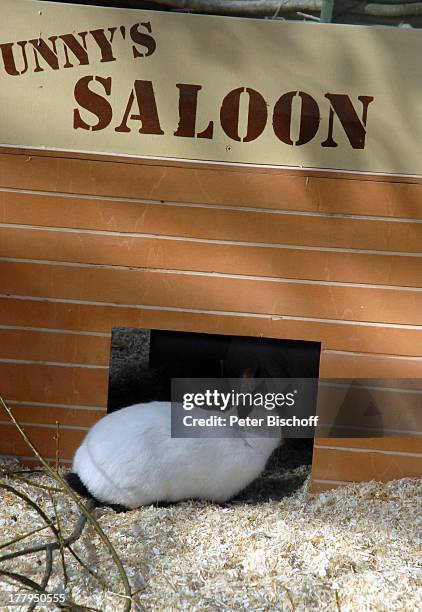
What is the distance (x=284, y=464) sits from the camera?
3998 millimetres

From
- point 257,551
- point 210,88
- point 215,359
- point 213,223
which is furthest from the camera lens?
point 215,359

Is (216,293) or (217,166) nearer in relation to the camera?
(217,166)

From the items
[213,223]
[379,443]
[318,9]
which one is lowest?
[379,443]

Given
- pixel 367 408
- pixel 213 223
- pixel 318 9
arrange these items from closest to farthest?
pixel 213 223 → pixel 367 408 → pixel 318 9

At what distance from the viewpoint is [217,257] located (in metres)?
3.41

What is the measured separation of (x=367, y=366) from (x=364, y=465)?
Result: 0.48 meters

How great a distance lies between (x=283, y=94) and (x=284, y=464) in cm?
191

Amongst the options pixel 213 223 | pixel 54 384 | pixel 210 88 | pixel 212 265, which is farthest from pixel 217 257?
pixel 54 384

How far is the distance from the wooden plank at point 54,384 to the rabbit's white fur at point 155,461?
0.18 m

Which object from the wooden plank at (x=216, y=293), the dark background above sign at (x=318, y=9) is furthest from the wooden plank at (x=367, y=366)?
the dark background above sign at (x=318, y=9)

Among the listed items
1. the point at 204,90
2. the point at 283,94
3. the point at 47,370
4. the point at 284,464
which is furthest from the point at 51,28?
the point at 284,464

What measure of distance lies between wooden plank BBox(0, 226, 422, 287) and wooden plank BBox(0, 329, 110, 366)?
376mm

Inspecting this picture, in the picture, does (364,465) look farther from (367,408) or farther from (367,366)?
(367,366)

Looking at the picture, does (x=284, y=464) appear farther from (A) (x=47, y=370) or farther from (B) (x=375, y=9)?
(B) (x=375, y=9)
